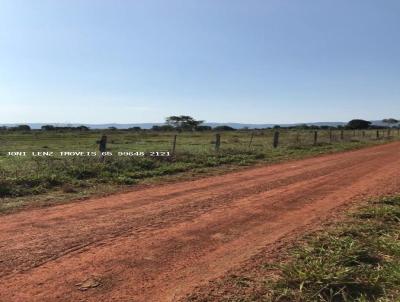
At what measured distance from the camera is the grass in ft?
14.8

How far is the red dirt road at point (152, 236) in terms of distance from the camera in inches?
184

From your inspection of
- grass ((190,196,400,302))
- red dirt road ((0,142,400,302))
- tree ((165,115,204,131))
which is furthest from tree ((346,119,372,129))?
grass ((190,196,400,302))

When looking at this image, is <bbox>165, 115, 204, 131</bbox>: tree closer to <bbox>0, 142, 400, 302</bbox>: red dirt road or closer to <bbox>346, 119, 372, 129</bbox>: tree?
<bbox>346, 119, 372, 129</bbox>: tree

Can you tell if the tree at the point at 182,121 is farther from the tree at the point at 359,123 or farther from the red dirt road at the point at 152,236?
the red dirt road at the point at 152,236

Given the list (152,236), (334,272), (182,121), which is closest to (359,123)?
(182,121)

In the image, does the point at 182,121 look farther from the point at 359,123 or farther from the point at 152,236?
the point at 152,236

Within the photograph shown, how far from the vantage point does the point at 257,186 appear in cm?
1147

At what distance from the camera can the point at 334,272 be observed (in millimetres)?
4926

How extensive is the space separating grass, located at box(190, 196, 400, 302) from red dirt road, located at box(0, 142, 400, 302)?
1.65ft

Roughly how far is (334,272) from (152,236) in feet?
8.42

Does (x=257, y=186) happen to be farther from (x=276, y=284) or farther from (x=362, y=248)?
(x=276, y=284)

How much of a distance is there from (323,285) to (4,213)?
19.4 feet

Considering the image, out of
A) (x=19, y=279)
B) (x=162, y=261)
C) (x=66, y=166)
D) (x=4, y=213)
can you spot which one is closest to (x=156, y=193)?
(x=4, y=213)

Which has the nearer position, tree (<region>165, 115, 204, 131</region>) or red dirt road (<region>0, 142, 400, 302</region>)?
red dirt road (<region>0, 142, 400, 302</region>)
